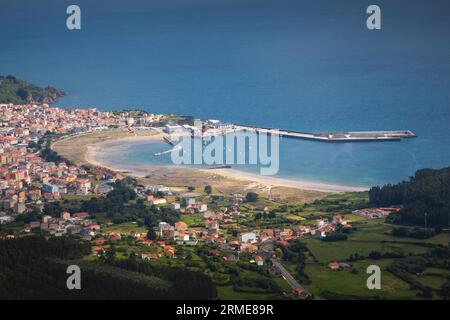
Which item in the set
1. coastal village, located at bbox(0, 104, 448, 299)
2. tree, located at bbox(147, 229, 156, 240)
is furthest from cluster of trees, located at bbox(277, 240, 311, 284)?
tree, located at bbox(147, 229, 156, 240)

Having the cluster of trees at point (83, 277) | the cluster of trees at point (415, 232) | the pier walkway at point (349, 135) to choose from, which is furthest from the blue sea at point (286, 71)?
the cluster of trees at point (83, 277)

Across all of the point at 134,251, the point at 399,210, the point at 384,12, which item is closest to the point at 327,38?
the point at 384,12

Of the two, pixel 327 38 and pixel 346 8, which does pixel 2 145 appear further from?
pixel 346 8

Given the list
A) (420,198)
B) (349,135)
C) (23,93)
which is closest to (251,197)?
(420,198)

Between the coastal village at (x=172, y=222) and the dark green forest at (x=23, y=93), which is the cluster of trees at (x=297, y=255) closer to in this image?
the coastal village at (x=172, y=222)

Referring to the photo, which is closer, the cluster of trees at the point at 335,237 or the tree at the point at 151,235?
the cluster of trees at the point at 335,237

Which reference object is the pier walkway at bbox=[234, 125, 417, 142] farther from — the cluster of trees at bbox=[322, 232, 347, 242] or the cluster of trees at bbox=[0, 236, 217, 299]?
the cluster of trees at bbox=[0, 236, 217, 299]
